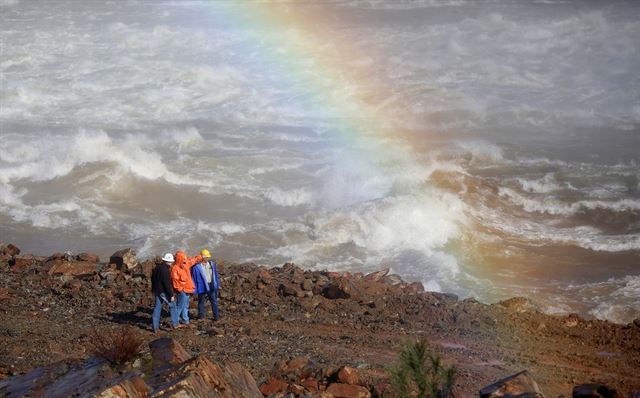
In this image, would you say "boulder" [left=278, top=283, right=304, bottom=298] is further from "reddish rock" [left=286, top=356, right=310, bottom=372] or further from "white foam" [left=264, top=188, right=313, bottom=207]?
"white foam" [left=264, top=188, right=313, bottom=207]

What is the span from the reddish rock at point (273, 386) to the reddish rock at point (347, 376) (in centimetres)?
60

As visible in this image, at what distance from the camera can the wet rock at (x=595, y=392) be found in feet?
22.7

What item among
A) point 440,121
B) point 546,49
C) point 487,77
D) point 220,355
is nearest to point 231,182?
point 440,121

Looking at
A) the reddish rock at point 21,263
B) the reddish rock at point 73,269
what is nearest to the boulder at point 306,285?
the reddish rock at point 73,269

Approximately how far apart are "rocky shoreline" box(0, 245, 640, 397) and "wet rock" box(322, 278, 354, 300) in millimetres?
18

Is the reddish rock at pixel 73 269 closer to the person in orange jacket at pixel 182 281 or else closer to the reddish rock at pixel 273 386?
the person in orange jacket at pixel 182 281

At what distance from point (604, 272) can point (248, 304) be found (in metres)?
7.73

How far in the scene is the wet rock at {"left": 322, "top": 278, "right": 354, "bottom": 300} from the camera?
12508mm

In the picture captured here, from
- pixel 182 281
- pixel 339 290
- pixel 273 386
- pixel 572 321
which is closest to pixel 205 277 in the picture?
pixel 182 281

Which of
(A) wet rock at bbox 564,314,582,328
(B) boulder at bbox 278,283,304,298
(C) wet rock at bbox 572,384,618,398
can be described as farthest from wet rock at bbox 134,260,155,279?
(C) wet rock at bbox 572,384,618,398

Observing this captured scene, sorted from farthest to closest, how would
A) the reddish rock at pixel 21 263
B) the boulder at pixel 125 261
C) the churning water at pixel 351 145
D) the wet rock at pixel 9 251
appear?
the churning water at pixel 351 145
the wet rock at pixel 9 251
the reddish rock at pixel 21 263
the boulder at pixel 125 261

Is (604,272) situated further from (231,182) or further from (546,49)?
(546,49)

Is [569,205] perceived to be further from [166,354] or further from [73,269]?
[166,354]

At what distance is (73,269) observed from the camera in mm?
13602
